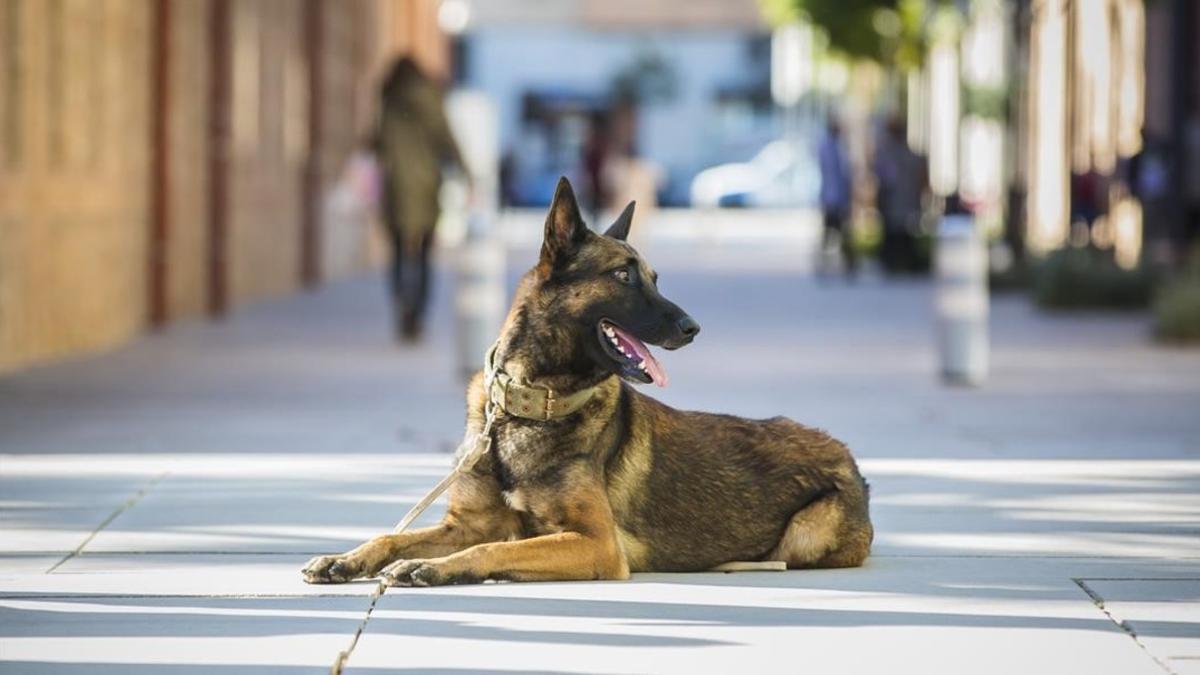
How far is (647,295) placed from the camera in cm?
724

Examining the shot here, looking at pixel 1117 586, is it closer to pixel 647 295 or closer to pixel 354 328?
pixel 647 295

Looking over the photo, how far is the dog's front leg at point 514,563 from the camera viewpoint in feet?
23.6

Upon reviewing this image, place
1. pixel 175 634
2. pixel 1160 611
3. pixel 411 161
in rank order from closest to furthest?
pixel 175 634 → pixel 1160 611 → pixel 411 161

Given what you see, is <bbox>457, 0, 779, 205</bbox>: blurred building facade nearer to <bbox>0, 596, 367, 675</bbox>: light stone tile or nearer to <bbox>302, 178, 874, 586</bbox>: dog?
<bbox>302, 178, 874, 586</bbox>: dog

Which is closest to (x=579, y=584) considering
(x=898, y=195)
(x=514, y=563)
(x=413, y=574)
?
(x=514, y=563)

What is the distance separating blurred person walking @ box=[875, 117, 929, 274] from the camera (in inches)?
1201

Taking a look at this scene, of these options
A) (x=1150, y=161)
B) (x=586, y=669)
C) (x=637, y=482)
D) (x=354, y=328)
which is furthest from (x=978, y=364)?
(x=1150, y=161)

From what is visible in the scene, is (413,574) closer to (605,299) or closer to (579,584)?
(579,584)

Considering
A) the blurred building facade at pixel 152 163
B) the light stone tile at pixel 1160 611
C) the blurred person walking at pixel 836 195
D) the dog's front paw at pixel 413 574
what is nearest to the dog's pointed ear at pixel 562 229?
the dog's front paw at pixel 413 574

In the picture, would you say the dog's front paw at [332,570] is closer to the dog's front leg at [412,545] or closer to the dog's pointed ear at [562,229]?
the dog's front leg at [412,545]

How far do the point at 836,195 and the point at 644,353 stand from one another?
23173 mm

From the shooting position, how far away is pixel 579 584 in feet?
24.2

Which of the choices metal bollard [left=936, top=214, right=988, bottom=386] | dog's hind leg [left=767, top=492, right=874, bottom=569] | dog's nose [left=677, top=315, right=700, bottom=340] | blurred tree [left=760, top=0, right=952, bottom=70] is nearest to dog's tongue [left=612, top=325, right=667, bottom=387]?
dog's nose [left=677, top=315, right=700, bottom=340]

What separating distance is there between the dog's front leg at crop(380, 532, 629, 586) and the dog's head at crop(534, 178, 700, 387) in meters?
0.52
